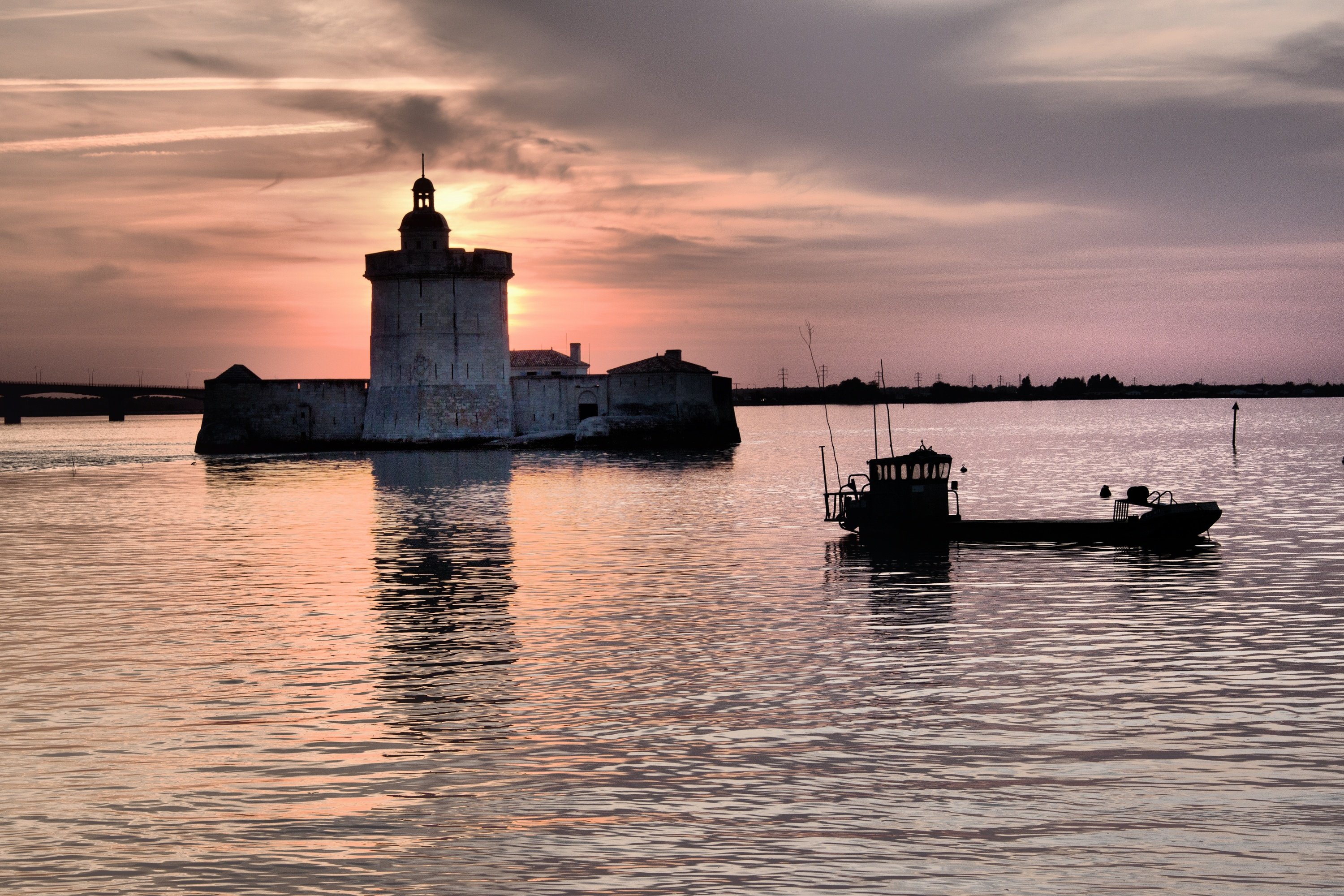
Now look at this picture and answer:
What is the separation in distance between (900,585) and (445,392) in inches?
2356

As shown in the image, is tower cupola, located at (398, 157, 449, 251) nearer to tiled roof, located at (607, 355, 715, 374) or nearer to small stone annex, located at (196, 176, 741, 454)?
small stone annex, located at (196, 176, 741, 454)

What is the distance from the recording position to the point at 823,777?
10.3 m

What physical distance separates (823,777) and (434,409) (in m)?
71.8

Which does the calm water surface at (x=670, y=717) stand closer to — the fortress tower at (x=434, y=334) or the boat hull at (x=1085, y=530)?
the boat hull at (x=1085, y=530)

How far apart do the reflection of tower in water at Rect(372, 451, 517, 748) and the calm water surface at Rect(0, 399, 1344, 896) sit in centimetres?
10

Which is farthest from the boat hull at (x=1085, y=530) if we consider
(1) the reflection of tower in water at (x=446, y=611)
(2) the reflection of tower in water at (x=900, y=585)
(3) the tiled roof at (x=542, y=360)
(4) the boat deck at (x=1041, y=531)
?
(3) the tiled roof at (x=542, y=360)

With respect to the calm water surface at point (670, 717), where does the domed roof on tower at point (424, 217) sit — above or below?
above

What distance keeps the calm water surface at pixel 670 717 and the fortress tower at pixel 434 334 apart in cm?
4845

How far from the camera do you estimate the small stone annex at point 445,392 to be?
78.7 m

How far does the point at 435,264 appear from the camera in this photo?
256 ft

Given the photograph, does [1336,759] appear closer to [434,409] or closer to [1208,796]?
[1208,796]

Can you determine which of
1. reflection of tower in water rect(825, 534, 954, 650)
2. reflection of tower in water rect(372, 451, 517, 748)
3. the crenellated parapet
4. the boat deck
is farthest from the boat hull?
the crenellated parapet

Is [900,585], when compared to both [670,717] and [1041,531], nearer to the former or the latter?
[1041,531]

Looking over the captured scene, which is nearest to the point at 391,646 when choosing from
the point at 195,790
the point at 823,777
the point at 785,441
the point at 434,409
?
the point at 195,790
